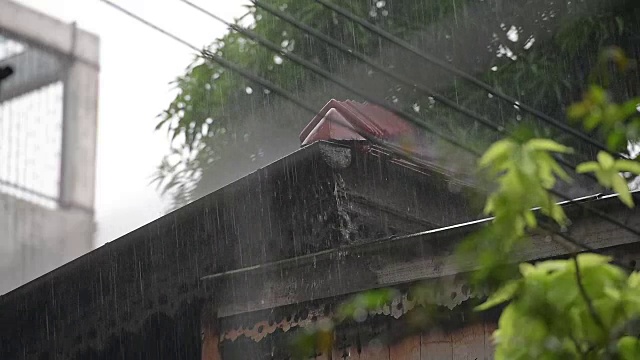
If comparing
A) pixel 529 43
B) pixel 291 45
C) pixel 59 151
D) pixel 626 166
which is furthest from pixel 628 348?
pixel 59 151

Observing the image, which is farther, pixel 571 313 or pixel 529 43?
pixel 529 43

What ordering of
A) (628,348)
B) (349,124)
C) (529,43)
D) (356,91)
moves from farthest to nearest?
(529,43) → (349,124) → (356,91) → (628,348)

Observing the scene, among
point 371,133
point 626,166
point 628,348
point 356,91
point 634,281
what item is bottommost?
point 628,348

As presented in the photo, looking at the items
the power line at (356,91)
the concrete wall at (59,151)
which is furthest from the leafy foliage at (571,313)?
the concrete wall at (59,151)

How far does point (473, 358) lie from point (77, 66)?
16.7 m

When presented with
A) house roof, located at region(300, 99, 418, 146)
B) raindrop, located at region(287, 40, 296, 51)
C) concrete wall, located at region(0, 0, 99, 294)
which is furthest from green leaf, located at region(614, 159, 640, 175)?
concrete wall, located at region(0, 0, 99, 294)

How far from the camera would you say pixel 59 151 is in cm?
1909

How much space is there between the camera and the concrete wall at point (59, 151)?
18266 mm

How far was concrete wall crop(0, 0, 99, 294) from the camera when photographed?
1827 cm

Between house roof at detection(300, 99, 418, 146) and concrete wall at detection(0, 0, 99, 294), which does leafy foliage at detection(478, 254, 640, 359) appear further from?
concrete wall at detection(0, 0, 99, 294)

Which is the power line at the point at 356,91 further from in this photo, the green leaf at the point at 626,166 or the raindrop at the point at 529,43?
the raindrop at the point at 529,43

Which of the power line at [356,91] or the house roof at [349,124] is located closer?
the power line at [356,91]

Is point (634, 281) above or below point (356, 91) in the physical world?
below

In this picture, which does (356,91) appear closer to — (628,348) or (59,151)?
(628,348)
